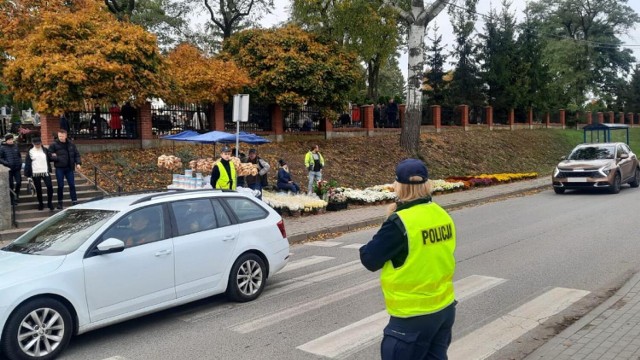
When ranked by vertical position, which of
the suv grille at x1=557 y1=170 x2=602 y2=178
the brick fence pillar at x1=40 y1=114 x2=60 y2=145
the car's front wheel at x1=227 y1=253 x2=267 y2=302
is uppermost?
the brick fence pillar at x1=40 y1=114 x2=60 y2=145

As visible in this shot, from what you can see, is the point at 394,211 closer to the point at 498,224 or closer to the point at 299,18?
the point at 498,224

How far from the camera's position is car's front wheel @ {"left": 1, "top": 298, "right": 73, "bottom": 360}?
5.12 m

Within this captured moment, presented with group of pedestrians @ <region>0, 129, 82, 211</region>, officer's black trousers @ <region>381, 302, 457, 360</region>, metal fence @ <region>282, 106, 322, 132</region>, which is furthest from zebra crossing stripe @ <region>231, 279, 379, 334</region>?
metal fence @ <region>282, 106, 322, 132</region>

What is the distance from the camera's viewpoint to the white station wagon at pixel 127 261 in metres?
5.29

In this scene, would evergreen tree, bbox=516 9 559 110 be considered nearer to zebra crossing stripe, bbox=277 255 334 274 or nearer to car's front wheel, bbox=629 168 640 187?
car's front wheel, bbox=629 168 640 187

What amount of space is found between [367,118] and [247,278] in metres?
21.1

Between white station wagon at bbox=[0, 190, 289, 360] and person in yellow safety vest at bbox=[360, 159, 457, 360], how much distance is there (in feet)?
11.6

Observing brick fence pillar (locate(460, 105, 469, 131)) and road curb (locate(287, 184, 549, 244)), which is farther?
brick fence pillar (locate(460, 105, 469, 131))

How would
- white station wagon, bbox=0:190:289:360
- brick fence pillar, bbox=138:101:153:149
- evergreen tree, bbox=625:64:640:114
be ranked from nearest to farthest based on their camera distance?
white station wagon, bbox=0:190:289:360
brick fence pillar, bbox=138:101:153:149
evergreen tree, bbox=625:64:640:114

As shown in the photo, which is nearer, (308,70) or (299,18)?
Answer: (308,70)

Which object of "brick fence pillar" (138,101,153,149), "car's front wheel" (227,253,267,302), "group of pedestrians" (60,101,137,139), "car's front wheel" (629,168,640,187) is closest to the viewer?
"car's front wheel" (227,253,267,302)

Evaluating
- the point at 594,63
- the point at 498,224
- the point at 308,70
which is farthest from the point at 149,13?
the point at 594,63

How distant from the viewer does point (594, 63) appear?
6309 cm

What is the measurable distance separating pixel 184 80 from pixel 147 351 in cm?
1584
